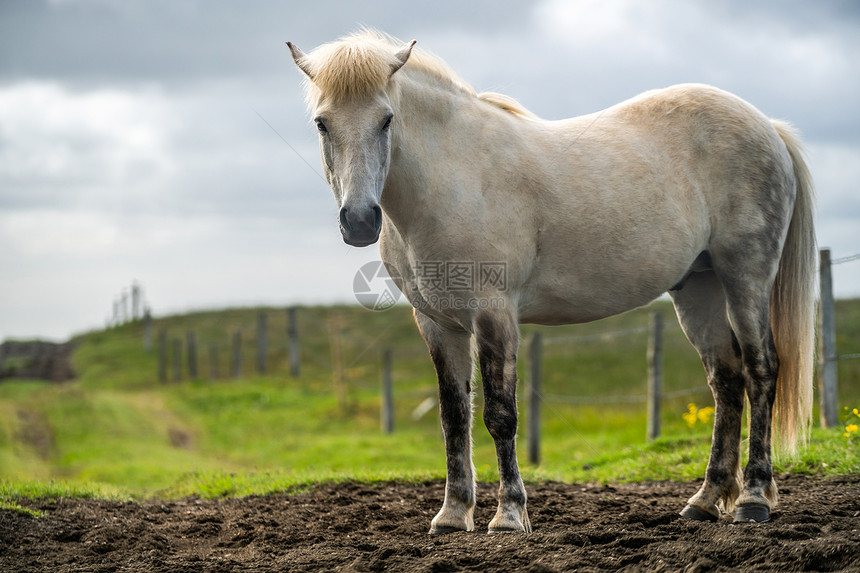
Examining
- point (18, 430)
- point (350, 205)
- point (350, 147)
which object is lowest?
point (18, 430)

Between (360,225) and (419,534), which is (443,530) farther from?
(360,225)

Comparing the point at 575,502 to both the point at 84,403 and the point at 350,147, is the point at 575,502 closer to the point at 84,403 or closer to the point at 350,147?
the point at 350,147

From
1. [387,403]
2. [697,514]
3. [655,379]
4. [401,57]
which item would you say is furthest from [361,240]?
[387,403]

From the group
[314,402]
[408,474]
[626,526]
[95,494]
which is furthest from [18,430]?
[626,526]

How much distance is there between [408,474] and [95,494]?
8.63 feet

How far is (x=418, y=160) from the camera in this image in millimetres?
3961

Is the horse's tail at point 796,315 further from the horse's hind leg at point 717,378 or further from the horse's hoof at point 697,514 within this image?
the horse's hoof at point 697,514

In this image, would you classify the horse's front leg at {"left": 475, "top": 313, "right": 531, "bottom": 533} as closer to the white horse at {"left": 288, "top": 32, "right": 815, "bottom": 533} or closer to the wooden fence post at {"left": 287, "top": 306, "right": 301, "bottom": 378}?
the white horse at {"left": 288, "top": 32, "right": 815, "bottom": 533}

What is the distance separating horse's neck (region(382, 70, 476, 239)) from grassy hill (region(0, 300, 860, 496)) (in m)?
3.30

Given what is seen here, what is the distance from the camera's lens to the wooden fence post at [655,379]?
10.4m

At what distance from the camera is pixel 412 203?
13.1ft

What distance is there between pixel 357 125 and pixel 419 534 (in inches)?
94.7

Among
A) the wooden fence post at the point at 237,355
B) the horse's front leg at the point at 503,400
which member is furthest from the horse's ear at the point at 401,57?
the wooden fence post at the point at 237,355

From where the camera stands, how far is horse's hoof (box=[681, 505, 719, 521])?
15.0 feet
